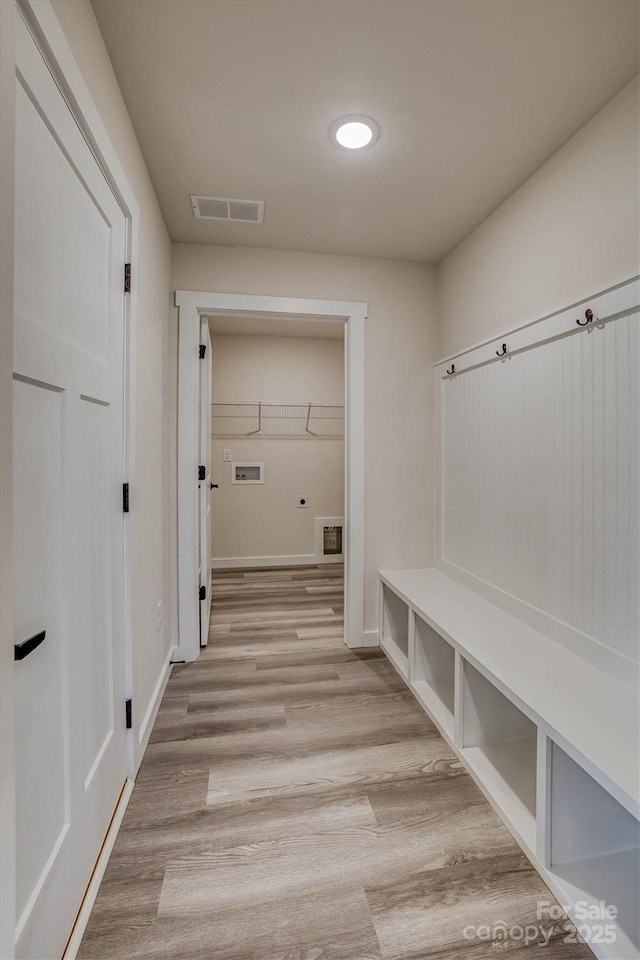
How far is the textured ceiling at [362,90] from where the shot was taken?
4.03 feet

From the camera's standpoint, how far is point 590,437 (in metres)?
1.57

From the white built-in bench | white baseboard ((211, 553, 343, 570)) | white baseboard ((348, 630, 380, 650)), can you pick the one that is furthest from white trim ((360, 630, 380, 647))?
white baseboard ((211, 553, 343, 570))

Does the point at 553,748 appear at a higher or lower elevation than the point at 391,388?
lower

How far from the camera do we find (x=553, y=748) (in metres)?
1.23

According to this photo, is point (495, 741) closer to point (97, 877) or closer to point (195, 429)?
point (97, 877)

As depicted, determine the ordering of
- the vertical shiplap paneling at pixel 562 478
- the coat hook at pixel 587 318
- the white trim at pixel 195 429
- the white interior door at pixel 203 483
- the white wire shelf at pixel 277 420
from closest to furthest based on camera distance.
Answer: the vertical shiplap paneling at pixel 562 478, the coat hook at pixel 587 318, the white trim at pixel 195 429, the white interior door at pixel 203 483, the white wire shelf at pixel 277 420

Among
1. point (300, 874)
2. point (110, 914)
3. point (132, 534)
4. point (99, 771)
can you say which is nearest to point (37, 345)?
point (132, 534)

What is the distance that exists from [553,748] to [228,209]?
8.61 ft

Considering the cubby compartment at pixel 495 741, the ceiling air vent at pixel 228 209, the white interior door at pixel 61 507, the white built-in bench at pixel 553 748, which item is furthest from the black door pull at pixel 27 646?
the ceiling air vent at pixel 228 209

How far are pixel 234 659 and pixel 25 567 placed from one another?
1.90m

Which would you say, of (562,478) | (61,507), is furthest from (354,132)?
(61,507)

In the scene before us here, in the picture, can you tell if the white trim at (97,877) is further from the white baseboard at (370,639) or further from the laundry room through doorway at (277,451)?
the laundry room through doorway at (277,451)

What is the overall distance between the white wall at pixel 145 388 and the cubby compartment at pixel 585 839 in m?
1.46

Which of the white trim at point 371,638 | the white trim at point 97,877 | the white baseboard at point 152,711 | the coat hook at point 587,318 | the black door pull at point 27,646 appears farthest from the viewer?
the white trim at point 371,638
